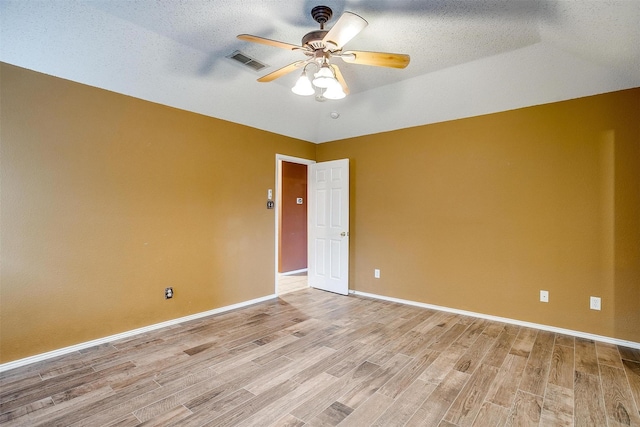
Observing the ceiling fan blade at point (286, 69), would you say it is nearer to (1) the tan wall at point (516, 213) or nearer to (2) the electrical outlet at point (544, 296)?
(1) the tan wall at point (516, 213)

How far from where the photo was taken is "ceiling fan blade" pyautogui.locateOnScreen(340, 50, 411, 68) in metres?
2.26

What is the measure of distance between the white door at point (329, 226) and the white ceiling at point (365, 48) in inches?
56.6

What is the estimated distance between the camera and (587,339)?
10.2 feet

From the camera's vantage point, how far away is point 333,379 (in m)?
2.39

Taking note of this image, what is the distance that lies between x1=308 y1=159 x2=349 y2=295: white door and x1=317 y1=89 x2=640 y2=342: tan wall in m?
0.31

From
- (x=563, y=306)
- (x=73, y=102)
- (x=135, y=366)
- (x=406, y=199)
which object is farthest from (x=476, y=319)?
(x=73, y=102)

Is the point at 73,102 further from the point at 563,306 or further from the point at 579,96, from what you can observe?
the point at 563,306

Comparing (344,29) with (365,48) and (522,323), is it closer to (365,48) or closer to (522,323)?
(365,48)

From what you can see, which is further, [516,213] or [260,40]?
[516,213]

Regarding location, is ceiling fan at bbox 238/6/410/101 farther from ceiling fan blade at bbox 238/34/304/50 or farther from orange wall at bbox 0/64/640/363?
orange wall at bbox 0/64/640/363

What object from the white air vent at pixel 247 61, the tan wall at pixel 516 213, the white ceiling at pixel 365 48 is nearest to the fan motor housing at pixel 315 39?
the white ceiling at pixel 365 48

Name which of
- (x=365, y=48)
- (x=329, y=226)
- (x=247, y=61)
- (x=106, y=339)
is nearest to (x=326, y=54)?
(x=365, y=48)

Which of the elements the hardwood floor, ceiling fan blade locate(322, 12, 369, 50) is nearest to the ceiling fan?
ceiling fan blade locate(322, 12, 369, 50)

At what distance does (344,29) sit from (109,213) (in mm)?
2792
